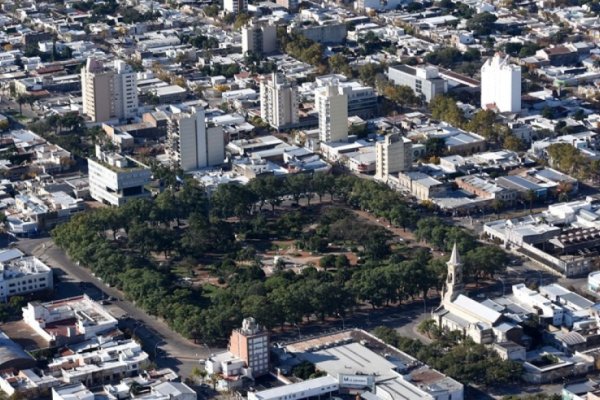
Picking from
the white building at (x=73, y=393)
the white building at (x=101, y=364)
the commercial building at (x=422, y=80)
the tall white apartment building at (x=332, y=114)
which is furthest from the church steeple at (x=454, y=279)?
the commercial building at (x=422, y=80)

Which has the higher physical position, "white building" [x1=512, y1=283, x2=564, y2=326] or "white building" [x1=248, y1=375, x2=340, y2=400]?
"white building" [x1=512, y1=283, x2=564, y2=326]

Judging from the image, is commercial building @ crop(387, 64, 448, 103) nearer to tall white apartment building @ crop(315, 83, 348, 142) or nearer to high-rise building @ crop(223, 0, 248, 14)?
tall white apartment building @ crop(315, 83, 348, 142)

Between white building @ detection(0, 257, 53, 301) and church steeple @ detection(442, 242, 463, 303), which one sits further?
white building @ detection(0, 257, 53, 301)

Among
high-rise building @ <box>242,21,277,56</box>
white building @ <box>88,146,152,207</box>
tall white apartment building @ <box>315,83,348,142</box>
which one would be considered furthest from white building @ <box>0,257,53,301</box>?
high-rise building @ <box>242,21,277,56</box>

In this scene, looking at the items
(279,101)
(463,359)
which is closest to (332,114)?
(279,101)

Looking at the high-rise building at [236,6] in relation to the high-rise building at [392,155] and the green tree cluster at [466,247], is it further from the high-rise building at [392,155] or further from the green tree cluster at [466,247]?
the green tree cluster at [466,247]

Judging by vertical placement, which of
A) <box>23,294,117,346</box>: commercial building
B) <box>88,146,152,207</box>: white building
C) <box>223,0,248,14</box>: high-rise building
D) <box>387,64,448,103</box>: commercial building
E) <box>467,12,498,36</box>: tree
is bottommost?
<box>23,294,117,346</box>: commercial building

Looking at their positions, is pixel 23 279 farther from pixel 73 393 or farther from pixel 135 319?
pixel 73 393
